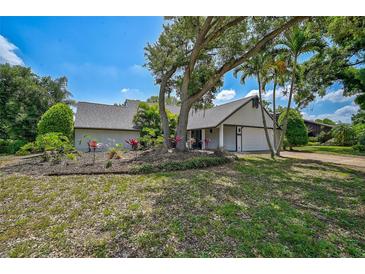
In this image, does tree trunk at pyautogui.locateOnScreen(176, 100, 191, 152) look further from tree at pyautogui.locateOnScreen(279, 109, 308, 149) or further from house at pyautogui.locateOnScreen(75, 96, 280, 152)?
tree at pyautogui.locateOnScreen(279, 109, 308, 149)

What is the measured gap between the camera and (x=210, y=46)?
11.2 metres

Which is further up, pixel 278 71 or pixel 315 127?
pixel 278 71

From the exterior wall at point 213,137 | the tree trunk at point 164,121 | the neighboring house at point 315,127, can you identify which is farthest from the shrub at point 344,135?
the tree trunk at point 164,121

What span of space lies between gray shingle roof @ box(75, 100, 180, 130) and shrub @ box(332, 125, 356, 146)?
25.2 m

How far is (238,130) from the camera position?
59.1 feet

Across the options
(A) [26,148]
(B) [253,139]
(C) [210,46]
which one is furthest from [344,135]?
(A) [26,148]

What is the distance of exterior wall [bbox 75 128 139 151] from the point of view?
16.0 meters

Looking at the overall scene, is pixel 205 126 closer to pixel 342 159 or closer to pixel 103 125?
pixel 103 125

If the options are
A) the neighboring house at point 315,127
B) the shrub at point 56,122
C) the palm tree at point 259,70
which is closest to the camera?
the palm tree at point 259,70

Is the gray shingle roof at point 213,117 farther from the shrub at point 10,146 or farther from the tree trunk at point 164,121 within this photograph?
the shrub at point 10,146

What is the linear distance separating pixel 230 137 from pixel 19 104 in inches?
828

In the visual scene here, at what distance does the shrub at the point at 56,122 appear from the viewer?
43.8 ft

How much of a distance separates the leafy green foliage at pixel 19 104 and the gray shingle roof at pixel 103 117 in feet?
16.5
